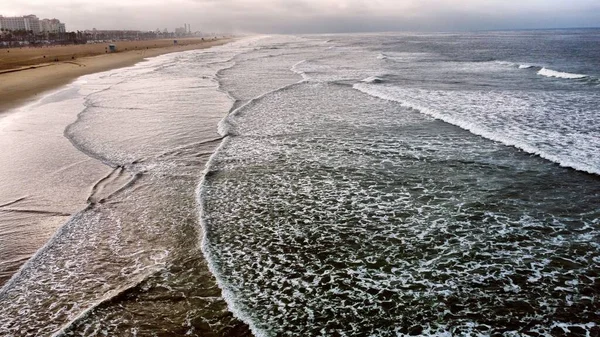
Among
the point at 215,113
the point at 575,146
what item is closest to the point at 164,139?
the point at 215,113

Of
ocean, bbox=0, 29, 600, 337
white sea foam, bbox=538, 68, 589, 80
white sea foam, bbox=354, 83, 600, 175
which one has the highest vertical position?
white sea foam, bbox=538, 68, 589, 80

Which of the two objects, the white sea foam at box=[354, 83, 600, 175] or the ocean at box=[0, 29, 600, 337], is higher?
the white sea foam at box=[354, 83, 600, 175]

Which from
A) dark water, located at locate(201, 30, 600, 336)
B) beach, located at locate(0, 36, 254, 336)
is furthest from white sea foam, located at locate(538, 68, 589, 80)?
beach, located at locate(0, 36, 254, 336)

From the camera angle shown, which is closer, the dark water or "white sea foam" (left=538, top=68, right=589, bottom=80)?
the dark water

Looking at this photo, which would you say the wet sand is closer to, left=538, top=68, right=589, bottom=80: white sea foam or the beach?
the beach

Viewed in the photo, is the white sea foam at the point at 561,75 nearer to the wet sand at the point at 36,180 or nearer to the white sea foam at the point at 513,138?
the white sea foam at the point at 513,138

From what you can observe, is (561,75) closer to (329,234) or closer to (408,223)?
(408,223)

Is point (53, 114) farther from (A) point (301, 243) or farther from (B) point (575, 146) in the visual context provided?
(B) point (575, 146)
